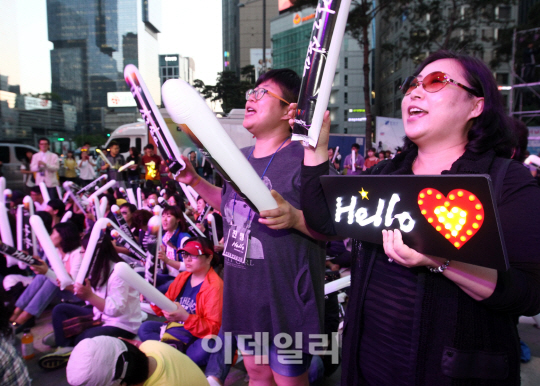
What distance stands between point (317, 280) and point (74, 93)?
7564 cm

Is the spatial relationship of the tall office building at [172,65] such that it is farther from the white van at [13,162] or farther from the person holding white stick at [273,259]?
the person holding white stick at [273,259]

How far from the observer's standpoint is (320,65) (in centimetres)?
130

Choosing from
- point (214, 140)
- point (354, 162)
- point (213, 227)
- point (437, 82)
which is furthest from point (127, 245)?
point (354, 162)

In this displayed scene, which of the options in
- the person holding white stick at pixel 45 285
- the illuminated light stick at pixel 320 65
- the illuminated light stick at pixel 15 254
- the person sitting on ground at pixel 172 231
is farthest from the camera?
the person sitting on ground at pixel 172 231

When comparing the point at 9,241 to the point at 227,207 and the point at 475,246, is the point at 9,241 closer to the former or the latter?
the point at 227,207

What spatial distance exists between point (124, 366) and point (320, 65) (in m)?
1.79

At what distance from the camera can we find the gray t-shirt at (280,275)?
67.1 inches

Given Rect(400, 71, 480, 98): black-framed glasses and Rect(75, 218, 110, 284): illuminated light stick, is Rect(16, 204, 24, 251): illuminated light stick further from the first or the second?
Rect(400, 71, 480, 98): black-framed glasses

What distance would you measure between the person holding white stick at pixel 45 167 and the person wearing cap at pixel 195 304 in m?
6.69

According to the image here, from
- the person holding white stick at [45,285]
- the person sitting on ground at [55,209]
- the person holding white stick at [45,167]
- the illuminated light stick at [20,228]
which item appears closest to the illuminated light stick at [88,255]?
the person holding white stick at [45,285]

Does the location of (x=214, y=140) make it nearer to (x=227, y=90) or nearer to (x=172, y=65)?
(x=227, y=90)

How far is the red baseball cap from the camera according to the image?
139 inches

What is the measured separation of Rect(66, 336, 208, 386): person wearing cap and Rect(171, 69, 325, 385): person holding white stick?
62cm

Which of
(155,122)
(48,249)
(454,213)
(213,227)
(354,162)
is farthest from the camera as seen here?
(354,162)
